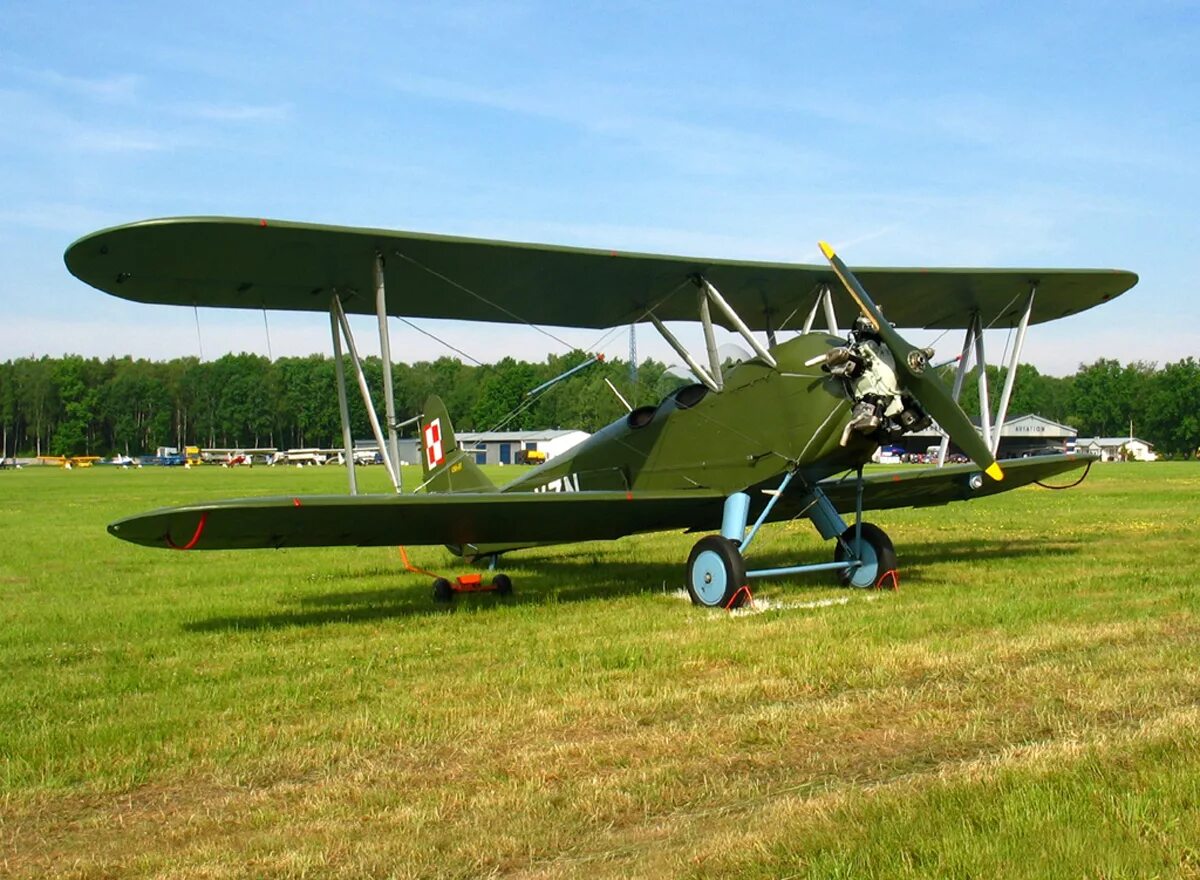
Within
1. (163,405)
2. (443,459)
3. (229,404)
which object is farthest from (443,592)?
(163,405)

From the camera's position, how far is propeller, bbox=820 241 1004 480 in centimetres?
885

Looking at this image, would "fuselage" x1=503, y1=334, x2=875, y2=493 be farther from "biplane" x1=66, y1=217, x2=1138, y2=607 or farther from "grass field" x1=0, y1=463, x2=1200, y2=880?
"grass field" x1=0, y1=463, x2=1200, y2=880

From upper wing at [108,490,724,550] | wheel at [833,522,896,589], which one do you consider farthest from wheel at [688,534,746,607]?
wheel at [833,522,896,589]

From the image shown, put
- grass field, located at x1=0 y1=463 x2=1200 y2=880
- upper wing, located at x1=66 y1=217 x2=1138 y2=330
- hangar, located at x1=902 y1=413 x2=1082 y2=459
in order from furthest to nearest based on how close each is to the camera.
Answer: hangar, located at x1=902 y1=413 x2=1082 y2=459, upper wing, located at x1=66 y1=217 x2=1138 y2=330, grass field, located at x1=0 y1=463 x2=1200 y2=880

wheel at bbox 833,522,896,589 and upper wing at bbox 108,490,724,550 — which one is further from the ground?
upper wing at bbox 108,490,724,550

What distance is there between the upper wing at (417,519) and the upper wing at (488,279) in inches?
89.1

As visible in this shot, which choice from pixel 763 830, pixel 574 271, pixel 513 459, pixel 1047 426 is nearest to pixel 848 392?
pixel 574 271

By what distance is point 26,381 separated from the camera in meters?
122

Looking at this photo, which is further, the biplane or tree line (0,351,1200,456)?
tree line (0,351,1200,456)

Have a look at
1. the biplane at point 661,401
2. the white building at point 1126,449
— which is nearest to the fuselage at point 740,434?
the biplane at point 661,401

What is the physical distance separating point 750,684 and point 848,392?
12.7 ft

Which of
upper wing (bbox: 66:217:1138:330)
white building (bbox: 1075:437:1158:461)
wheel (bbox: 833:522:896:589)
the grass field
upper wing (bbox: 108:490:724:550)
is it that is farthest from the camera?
white building (bbox: 1075:437:1158:461)

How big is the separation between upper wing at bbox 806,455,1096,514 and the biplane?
0.03 m

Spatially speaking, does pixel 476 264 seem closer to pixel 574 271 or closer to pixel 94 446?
pixel 574 271
